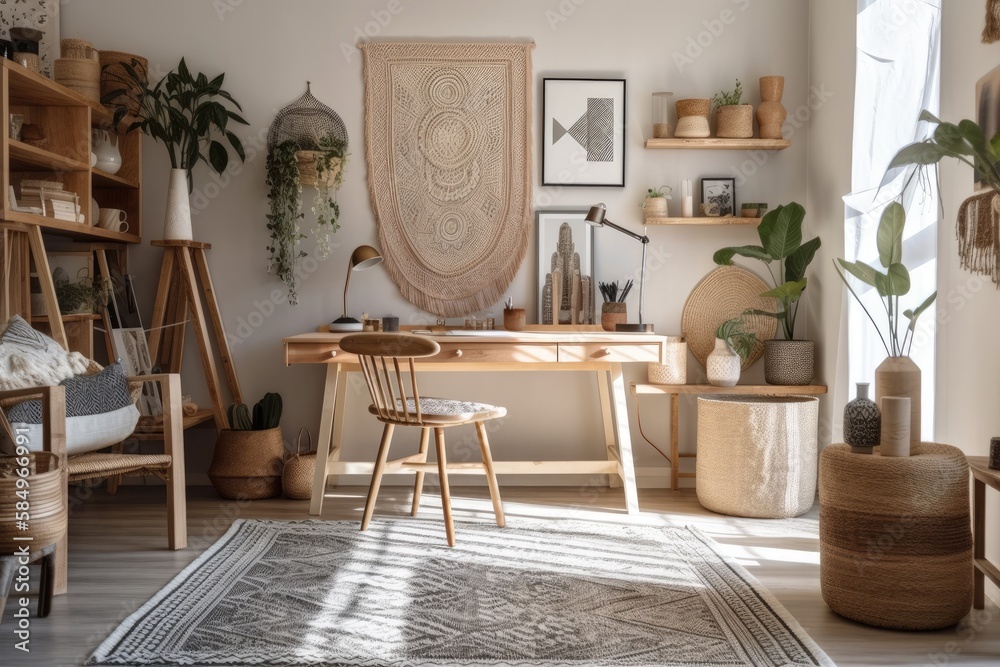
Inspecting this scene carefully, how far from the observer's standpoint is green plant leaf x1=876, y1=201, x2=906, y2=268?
2.47 m

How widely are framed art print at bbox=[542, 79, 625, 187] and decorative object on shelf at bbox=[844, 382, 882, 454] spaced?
2020mm

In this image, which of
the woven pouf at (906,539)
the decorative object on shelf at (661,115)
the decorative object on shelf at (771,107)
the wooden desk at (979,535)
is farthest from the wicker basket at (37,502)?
the decorative object on shelf at (771,107)

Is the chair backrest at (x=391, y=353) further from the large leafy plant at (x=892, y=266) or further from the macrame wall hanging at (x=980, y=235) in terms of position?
the macrame wall hanging at (x=980, y=235)

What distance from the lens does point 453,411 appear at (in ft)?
10.2

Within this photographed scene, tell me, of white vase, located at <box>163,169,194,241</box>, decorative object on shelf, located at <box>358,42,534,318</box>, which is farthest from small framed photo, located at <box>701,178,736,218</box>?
white vase, located at <box>163,169,194,241</box>

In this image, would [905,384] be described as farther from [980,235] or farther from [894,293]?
[980,235]

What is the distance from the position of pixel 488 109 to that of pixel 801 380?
196 cm

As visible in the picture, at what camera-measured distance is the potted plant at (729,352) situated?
387 cm

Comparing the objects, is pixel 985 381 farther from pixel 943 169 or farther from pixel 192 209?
pixel 192 209

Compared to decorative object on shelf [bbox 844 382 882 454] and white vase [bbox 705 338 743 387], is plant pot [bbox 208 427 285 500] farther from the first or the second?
decorative object on shelf [bbox 844 382 882 454]

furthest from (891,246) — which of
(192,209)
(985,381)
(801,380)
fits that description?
(192,209)

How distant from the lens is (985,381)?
2539mm

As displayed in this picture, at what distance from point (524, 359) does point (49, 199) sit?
6.59ft

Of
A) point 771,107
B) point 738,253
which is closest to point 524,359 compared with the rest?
point 738,253
